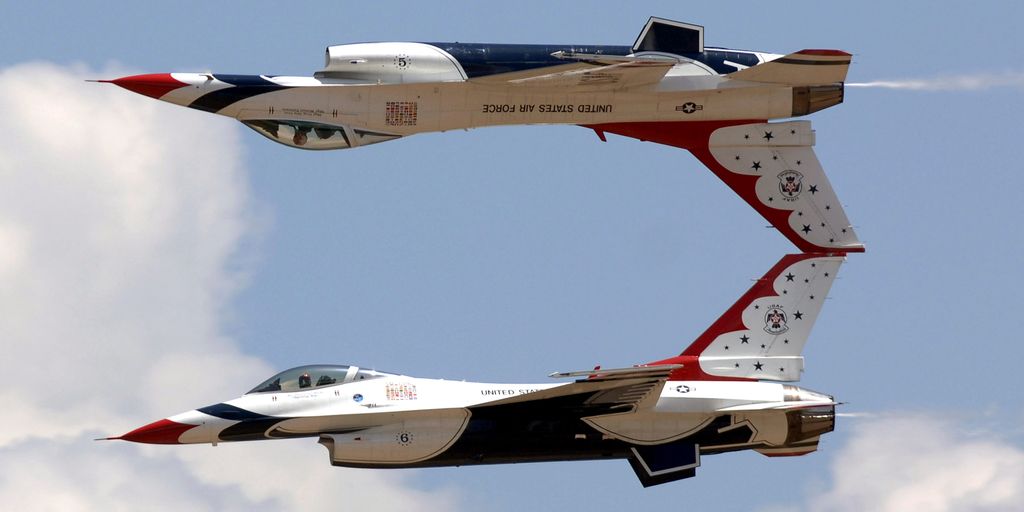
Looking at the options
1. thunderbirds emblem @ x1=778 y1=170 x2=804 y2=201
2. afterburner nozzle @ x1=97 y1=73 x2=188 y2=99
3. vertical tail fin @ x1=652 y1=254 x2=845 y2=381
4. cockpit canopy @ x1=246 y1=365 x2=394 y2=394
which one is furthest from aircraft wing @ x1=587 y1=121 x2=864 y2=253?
afterburner nozzle @ x1=97 y1=73 x2=188 y2=99

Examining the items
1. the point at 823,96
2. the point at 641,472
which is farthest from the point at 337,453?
the point at 823,96

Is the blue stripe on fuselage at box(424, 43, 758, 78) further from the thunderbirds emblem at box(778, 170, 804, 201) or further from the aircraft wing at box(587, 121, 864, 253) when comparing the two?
the thunderbirds emblem at box(778, 170, 804, 201)

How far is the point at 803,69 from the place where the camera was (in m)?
49.1

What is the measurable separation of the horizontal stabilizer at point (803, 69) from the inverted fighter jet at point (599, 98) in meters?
0.02

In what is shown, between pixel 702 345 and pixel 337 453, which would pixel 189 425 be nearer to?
pixel 337 453

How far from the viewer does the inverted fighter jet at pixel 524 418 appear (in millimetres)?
47812

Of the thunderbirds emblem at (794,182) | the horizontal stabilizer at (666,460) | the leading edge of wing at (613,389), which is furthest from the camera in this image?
the thunderbirds emblem at (794,182)

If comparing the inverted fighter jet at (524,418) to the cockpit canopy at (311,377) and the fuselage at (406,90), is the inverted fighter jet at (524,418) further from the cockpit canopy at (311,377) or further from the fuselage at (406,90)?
the fuselage at (406,90)

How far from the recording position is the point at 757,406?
48469 mm

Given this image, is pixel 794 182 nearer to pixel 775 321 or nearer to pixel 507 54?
pixel 775 321

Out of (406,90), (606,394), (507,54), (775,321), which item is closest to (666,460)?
(606,394)

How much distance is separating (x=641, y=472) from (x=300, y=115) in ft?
25.6

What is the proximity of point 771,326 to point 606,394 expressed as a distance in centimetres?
359

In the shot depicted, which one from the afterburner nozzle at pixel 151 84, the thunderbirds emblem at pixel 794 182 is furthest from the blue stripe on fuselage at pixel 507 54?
the afterburner nozzle at pixel 151 84
